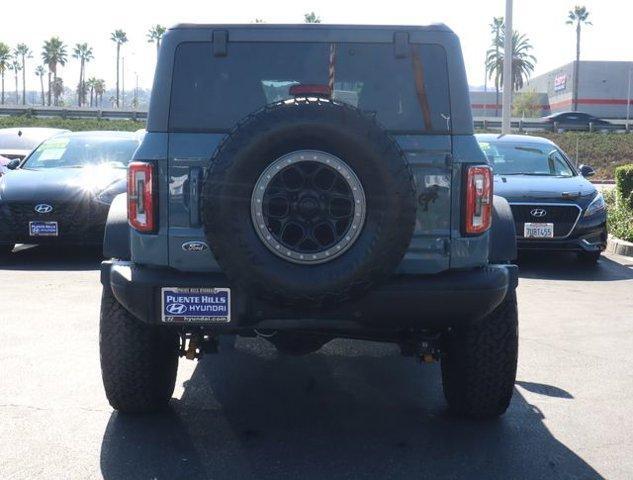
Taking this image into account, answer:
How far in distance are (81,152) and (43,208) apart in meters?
1.72

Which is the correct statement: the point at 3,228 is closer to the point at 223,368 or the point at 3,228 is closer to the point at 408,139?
the point at 223,368

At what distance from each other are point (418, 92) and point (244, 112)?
809 millimetres

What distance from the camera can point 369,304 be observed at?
379 cm

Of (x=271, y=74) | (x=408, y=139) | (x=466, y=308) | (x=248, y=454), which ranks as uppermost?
(x=271, y=74)

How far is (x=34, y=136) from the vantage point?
16.6 meters

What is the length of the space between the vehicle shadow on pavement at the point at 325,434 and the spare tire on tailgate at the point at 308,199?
78cm

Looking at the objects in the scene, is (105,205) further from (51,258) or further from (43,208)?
(51,258)

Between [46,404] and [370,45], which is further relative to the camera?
[46,404]

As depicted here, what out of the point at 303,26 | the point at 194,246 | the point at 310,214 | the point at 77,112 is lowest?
the point at 194,246

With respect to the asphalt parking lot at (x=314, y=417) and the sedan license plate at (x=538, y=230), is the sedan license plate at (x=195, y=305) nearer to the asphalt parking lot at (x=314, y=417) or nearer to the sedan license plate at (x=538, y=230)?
the asphalt parking lot at (x=314, y=417)

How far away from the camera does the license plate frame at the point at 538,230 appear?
31.8 ft

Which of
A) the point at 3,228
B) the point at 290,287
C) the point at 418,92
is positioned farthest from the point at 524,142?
the point at 290,287

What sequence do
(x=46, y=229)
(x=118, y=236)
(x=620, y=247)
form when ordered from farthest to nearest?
(x=620, y=247), (x=46, y=229), (x=118, y=236)

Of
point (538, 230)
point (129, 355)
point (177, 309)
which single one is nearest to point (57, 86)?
point (538, 230)
